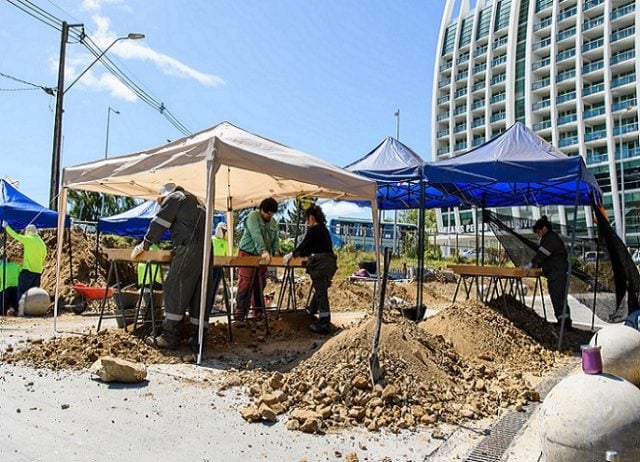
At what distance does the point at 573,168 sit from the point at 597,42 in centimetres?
5864

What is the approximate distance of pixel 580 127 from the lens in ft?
188

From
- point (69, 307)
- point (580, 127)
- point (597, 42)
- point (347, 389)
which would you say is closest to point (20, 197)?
point (69, 307)

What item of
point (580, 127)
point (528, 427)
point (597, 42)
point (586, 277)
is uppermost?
point (597, 42)

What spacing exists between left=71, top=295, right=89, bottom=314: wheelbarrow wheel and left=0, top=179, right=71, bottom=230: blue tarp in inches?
71.9

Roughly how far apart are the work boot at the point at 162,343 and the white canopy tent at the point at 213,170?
0.62 m

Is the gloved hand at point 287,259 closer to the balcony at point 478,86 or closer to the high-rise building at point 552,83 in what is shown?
the high-rise building at point 552,83

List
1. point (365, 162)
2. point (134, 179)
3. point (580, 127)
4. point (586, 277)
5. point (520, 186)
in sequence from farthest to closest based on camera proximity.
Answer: point (580, 127) < point (520, 186) < point (365, 162) < point (586, 277) < point (134, 179)

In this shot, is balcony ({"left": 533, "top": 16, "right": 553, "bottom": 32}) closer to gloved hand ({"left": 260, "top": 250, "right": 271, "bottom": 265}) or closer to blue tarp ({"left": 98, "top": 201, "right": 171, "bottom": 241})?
blue tarp ({"left": 98, "top": 201, "right": 171, "bottom": 241})

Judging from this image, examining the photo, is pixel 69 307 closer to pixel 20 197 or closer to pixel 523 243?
pixel 20 197

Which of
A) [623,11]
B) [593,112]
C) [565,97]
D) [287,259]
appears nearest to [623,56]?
[623,11]

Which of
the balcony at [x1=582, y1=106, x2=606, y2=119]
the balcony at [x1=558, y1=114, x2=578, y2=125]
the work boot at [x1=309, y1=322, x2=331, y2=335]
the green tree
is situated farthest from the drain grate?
the balcony at [x1=558, y1=114, x2=578, y2=125]

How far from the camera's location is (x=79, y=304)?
468 inches

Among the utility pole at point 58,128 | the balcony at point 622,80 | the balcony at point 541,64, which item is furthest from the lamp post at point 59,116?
the balcony at point 541,64

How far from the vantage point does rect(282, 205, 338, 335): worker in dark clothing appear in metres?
8.08
